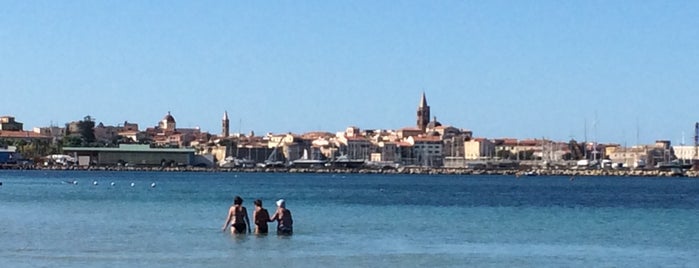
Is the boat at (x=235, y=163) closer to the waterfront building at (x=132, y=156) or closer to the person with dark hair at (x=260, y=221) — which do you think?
the waterfront building at (x=132, y=156)

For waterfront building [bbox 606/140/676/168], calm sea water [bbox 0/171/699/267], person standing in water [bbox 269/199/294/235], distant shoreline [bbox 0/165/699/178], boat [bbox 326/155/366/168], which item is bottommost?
calm sea water [bbox 0/171/699/267]

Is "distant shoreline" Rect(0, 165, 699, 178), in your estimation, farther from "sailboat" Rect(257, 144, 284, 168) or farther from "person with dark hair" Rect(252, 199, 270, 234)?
"person with dark hair" Rect(252, 199, 270, 234)

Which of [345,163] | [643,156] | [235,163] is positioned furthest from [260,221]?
[643,156]

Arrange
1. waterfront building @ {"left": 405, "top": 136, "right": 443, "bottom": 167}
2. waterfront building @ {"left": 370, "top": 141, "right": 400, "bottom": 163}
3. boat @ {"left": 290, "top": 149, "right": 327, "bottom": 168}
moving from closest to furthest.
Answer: boat @ {"left": 290, "top": 149, "right": 327, "bottom": 168} → waterfront building @ {"left": 370, "top": 141, "right": 400, "bottom": 163} → waterfront building @ {"left": 405, "top": 136, "right": 443, "bottom": 167}

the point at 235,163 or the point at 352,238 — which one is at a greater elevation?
the point at 235,163

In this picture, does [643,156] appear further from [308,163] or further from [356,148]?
[308,163]

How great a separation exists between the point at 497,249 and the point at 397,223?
948cm

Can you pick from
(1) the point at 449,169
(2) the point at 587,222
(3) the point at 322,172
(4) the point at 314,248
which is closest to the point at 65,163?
(3) the point at 322,172

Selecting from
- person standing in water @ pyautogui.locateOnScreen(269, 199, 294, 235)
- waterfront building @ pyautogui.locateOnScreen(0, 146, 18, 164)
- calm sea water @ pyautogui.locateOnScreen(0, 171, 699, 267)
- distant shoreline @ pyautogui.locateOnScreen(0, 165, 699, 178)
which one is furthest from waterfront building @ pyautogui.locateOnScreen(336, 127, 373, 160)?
person standing in water @ pyautogui.locateOnScreen(269, 199, 294, 235)

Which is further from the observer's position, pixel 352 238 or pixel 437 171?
pixel 437 171

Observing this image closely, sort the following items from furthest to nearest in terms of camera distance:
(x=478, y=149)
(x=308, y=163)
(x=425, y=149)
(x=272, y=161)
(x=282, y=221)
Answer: (x=478, y=149)
(x=425, y=149)
(x=272, y=161)
(x=308, y=163)
(x=282, y=221)

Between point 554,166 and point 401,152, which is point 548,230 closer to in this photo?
point 554,166

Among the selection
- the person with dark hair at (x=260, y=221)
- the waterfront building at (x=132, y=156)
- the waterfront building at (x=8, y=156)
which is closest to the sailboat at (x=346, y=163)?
the waterfront building at (x=132, y=156)

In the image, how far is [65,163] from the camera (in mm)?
163000
